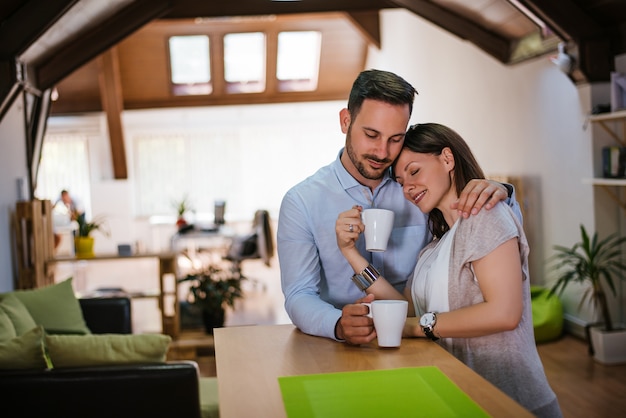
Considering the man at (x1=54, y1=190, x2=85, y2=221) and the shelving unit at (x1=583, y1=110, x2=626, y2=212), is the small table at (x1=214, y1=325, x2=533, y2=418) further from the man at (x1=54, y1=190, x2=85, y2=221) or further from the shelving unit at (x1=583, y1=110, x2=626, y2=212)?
the man at (x1=54, y1=190, x2=85, y2=221)

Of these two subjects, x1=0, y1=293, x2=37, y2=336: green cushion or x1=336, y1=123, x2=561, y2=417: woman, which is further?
x1=0, y1=293, x2=37, y2=336: green cushion

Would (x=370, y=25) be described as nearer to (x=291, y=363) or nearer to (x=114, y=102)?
(x=114, y=102)

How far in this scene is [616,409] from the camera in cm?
420

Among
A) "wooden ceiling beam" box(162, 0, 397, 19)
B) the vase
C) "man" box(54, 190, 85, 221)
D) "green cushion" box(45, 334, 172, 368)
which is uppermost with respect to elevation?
"wooden ceiling beam" box(162, 0, 397, 19)

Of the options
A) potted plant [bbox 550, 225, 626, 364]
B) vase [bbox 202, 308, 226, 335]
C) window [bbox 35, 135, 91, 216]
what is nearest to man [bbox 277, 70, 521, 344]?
potted plant [bbox 550, 225, 626, 364]

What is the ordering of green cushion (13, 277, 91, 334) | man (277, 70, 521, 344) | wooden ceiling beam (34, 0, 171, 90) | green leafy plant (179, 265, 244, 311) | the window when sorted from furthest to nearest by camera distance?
the window, wooden ceiling beam (34, 0, 171, 90), green leafy plant (179, 265, 244, 311), green cushion (13, 277, 91, 334), man (277, 70, 521, 344)

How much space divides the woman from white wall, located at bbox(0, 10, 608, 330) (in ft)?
13.0

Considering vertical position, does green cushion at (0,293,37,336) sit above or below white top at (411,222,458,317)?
below

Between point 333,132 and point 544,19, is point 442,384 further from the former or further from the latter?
point 333,132

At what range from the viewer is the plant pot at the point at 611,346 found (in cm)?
511

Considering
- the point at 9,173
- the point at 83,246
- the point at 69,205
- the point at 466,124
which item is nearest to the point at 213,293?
the point at 83,246

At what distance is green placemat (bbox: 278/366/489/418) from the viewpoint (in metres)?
1.37

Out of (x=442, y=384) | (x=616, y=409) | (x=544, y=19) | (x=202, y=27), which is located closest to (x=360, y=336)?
(x=442, y=384)

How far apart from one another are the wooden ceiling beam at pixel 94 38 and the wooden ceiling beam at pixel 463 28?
2213mm
